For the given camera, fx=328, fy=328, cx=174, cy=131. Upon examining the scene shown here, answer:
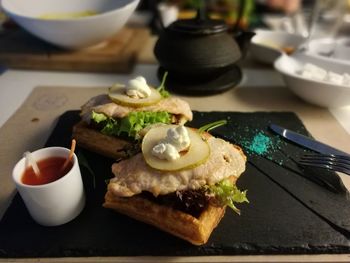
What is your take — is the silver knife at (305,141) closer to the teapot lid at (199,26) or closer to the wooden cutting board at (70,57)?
the teapot lid at (199,26)

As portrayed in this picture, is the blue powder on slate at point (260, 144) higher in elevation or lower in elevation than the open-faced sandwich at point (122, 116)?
lower

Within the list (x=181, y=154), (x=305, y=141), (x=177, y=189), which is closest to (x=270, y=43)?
(x=305, y=141)

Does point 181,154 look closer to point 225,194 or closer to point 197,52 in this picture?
point 225,194

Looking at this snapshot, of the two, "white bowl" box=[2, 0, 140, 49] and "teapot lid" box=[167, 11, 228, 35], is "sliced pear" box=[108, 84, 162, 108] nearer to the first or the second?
"teapot lid" box=[167, 11, 228, 35]

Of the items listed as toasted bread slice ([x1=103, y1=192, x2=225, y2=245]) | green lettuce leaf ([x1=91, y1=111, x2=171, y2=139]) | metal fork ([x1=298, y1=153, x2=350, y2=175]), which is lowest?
metal fork ([x1=298, y1=153, x2=350, y2=175])

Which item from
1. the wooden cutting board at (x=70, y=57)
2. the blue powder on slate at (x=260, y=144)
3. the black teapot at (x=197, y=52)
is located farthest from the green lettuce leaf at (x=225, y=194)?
the wooden cutting board at (x=70, y=57)

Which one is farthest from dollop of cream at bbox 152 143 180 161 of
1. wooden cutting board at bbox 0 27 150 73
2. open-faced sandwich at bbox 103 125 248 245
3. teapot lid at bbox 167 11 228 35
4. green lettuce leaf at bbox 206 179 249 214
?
wooden cutting board at bbox 0 27 150 73
